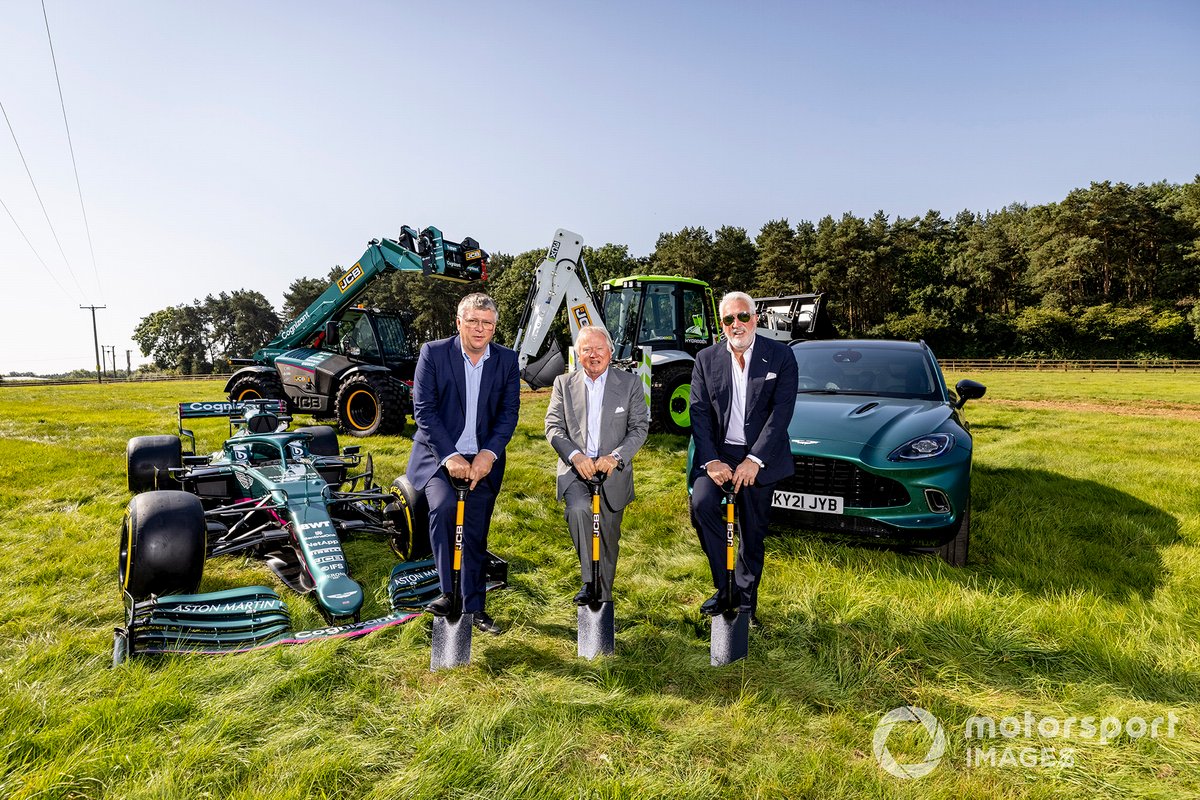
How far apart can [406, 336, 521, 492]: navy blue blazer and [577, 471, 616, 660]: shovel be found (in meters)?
0.56

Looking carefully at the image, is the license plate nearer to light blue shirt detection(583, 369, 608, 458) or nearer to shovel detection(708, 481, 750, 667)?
shovel detection(708, 481, 750, 667)

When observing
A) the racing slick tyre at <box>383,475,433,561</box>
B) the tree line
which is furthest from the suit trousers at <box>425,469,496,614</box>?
the tree line

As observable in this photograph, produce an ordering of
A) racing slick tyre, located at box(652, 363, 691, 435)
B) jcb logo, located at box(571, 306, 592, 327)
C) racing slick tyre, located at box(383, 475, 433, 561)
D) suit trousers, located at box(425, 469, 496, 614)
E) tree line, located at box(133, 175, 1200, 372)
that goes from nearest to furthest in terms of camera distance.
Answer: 1. suit trousers, located at box(425, 469, 496, 614)
2. racing slick tyre, located at box(383, 475, 433, 561)
3. racing slick tyre, located at box(652, 363, 691, 435)
4. jcb logo, located at box(571, 306, 592, 327)
5. tree line, located at box(133, 175, 1200, 372)

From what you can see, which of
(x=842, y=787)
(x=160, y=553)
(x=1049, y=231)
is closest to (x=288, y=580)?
(x=160, y=553)

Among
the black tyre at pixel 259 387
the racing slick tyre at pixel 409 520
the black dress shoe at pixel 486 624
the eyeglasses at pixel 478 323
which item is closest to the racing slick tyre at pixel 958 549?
the black dress shoe at pixel 486 624

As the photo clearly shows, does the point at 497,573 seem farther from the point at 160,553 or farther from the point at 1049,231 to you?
the point at 1049,231

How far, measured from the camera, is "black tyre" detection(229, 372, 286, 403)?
1156cm

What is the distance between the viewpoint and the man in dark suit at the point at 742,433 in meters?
3.23

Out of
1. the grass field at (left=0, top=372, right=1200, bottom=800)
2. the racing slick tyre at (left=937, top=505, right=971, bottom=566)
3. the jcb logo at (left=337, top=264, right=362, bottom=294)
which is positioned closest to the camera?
the grass field at (left=0, top=372, right=1200, bottom=800)

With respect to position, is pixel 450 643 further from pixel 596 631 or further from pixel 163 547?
pixel 163 547

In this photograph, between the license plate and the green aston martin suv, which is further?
the license plate

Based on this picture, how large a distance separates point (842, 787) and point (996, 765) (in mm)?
668

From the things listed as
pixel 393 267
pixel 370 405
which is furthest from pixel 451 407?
pixel 393 267

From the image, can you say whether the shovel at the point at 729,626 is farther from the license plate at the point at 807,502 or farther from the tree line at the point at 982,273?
the tree line at the point at 982,273
